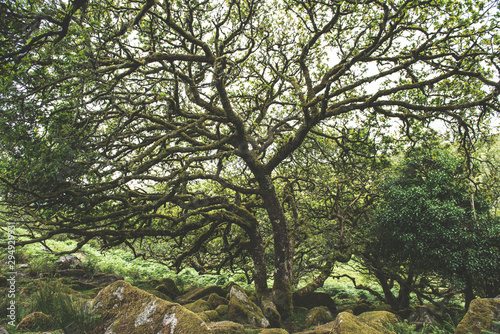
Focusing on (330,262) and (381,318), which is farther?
(330,262)

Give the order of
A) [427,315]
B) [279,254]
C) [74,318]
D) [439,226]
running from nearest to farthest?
[74,318] → [427,315] → [439,226] → [279,254]

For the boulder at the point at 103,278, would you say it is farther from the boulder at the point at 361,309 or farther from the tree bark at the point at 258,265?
the boulder at the point at 361,309

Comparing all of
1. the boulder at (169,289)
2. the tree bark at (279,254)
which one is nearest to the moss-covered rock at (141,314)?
the tree bark at (279,254)

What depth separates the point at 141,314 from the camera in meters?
3.74

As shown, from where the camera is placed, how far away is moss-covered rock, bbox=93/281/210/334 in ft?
11.4

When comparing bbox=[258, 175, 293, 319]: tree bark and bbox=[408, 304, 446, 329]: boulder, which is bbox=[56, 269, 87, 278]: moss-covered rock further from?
bbox=[408, 304, 446, 329]: boulder

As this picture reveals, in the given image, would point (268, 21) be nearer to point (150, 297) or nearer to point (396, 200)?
point (396, 200)

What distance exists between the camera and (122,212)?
275 inches

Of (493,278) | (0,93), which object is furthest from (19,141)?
(493,278)

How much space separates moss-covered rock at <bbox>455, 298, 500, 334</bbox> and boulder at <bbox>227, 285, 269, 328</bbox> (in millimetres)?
4344

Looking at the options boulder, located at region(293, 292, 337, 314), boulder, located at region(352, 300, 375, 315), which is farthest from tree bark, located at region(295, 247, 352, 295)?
boulder, located at region(352, 300, 375, 315)

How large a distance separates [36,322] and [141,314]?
1.69 m

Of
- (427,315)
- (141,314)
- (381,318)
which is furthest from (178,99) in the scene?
(427,315)

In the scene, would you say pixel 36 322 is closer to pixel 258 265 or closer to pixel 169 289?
pixel 258 265
